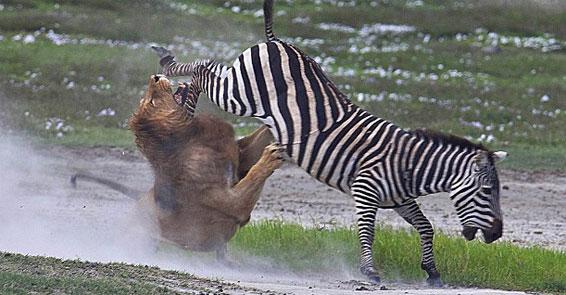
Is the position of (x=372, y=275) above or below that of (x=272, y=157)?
below

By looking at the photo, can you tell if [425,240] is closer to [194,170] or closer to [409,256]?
[409,256]

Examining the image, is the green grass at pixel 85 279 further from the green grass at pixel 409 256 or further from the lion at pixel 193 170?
the green grass at pixel 409 256

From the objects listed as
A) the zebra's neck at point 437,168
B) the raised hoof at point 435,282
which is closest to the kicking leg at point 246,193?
the zebra's neck at point 437,168

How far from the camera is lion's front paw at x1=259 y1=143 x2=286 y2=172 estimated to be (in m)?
10.9

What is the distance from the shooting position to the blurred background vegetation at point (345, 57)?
21.6m

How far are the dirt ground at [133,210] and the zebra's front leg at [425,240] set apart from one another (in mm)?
127

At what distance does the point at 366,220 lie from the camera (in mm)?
11000

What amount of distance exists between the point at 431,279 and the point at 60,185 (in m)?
6.00

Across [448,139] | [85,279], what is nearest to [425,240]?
[448,139]

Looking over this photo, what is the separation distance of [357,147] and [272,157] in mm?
677

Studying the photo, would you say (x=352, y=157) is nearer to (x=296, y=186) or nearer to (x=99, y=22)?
(x=296, y=186)

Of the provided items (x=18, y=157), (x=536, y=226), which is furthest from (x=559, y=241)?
(x=18, y=157)

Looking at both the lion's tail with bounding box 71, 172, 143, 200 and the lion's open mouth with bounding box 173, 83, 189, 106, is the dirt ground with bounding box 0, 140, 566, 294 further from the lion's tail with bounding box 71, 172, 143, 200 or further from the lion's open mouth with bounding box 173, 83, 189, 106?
the lion's open mouth with bounding box 173, 83, 189, 106

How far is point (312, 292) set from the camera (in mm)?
10023
